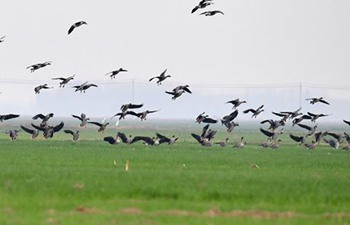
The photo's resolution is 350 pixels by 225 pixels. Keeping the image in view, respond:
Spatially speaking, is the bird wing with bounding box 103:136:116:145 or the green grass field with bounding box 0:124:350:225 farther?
the bird wing with bounding box 103:136:116:145

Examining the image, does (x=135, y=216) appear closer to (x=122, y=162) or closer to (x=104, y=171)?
(x=104, y=171)

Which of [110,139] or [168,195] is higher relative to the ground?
[110,139]

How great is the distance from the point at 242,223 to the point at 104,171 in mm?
13464

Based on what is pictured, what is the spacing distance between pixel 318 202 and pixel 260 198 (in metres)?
1.57

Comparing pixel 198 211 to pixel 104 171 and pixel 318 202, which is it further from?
pixel 104 171

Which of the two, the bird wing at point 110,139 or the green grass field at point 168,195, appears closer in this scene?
the green grass field at point 168,195

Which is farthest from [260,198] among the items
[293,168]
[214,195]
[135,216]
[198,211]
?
[293,168]

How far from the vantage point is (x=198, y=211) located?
87.1 ft

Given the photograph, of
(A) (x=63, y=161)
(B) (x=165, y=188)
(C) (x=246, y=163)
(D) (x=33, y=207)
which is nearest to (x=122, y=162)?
(A) (x=63, y=161)

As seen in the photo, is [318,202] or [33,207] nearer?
[33,207]

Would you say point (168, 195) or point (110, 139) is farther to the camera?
point (110, 139)

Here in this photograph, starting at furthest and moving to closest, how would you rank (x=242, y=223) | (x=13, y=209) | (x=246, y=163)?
1. (x=246, y=163)
2. (x=13, y=209)
3. (x=242, y=223)

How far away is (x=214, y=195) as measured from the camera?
2981cm

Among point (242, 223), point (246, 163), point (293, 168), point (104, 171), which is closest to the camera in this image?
point (242, 223)
